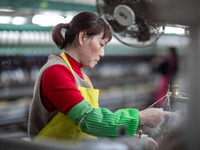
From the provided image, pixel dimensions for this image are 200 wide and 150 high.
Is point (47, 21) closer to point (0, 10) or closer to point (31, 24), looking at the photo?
point (31, 24)

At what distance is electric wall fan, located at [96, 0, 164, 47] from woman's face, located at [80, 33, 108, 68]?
0.55 ft

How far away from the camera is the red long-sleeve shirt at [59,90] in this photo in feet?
3.34

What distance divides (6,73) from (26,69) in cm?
24

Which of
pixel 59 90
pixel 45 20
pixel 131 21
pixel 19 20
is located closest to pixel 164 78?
pixel 131 21

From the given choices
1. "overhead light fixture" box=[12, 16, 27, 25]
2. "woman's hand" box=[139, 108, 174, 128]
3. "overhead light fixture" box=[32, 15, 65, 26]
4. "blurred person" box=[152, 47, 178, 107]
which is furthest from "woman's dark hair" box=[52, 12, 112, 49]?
"overhead light fixture" box=[12, 16, 27, 25]

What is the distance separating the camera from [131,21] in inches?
51.2

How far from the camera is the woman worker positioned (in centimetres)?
98

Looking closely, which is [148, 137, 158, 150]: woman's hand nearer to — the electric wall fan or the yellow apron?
the yellow apron

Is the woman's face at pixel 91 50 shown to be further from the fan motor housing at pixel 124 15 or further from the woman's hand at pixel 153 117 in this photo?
the woman's hand at pixel 153 117

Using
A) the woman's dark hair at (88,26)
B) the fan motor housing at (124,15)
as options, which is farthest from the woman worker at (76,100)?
the fan motor housing at (124,15)

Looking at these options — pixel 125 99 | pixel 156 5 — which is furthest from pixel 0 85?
pixel 156 5

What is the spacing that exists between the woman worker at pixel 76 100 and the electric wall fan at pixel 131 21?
13 centimetres

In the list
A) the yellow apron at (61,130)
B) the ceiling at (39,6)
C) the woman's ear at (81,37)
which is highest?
the ceiling at (39,6)

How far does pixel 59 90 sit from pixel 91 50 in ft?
0.88
